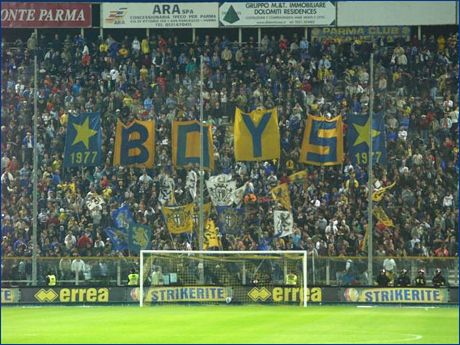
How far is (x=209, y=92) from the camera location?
51.2 meters

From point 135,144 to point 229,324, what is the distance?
713 inches

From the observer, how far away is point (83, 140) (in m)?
45.1

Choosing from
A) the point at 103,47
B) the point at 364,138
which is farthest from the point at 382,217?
the point at 103,47

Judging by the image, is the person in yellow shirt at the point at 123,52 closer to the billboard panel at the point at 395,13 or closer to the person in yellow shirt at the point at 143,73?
the person in yellow shirt at the point at 143,73

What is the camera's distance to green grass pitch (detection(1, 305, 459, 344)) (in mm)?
24547

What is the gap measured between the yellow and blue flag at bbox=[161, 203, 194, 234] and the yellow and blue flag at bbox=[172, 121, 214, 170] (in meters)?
1.82

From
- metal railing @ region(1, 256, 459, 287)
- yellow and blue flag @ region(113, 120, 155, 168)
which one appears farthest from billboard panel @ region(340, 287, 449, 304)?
yellow and blue flag @ region(113, 120, 155, 168)

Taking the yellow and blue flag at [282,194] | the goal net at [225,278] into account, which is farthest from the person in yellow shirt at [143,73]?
the goal net at [225,278]

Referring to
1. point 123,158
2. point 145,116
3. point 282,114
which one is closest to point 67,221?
point 123,158

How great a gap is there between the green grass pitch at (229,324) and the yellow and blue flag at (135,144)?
30.4 ft

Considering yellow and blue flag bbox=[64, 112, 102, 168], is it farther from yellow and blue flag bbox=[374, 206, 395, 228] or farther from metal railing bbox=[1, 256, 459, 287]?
yellow and blue flag bbox=[374, 206, 395, 228]

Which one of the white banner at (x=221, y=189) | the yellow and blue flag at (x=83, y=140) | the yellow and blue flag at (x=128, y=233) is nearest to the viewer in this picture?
the yellow and blue flag at (x=128, y=233)

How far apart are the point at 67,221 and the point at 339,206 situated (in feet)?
33.9

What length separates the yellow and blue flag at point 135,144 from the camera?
151ft
